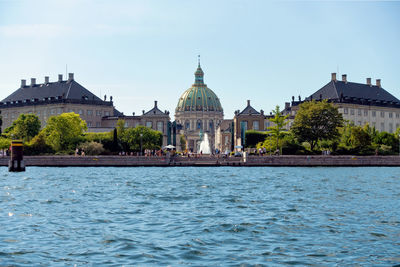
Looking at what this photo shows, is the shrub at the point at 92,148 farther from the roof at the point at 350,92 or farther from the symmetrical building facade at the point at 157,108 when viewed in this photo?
the roof at the point at 350,92

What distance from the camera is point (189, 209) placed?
98.5ft

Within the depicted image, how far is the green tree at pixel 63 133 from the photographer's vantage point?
329 feet

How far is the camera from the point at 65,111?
14575 cm

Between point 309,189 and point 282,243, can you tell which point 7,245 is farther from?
point 309,189

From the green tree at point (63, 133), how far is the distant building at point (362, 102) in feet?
205

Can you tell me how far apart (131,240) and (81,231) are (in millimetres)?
2898

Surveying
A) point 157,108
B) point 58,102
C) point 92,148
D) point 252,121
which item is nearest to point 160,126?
point 157,108

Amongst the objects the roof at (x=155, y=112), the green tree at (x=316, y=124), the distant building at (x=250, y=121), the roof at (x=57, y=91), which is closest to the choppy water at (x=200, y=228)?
the green tree at (x=316, y=124)

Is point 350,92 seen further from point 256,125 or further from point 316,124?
point 316,124

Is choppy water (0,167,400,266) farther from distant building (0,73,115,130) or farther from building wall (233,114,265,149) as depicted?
distant building (0,73,115,130)

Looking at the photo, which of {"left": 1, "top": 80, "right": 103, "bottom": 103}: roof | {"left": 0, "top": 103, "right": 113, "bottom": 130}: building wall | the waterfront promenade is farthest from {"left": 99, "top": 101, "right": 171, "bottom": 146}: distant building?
the waterfront promenade

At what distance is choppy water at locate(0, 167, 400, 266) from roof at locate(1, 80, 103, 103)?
365 feet

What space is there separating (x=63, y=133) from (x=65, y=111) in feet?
143

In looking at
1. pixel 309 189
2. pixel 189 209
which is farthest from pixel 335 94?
pixel 189 209
